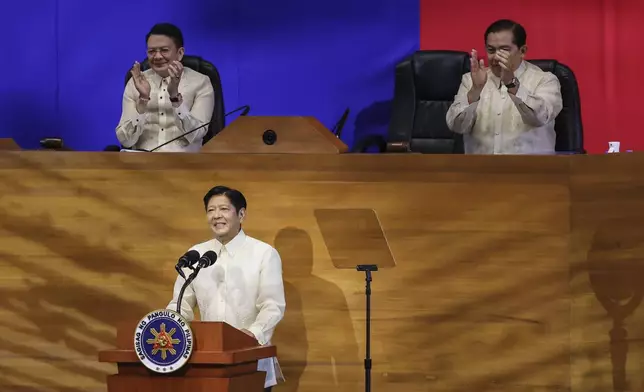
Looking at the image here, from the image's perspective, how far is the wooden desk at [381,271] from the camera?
15.8ft

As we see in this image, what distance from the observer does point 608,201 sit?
4820 mm

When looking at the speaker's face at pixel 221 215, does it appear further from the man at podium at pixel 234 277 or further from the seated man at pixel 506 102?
the seated man at pixel 506 102

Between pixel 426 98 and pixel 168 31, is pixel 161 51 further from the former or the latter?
pixel 426 98

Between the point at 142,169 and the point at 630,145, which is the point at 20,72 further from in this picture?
the point at 630,145

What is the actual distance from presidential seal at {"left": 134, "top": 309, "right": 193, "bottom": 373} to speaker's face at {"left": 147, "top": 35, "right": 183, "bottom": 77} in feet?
6.71

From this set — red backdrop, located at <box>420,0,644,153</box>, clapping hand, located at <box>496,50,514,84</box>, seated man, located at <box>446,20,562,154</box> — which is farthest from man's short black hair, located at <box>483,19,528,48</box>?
red backdrop, located at <box>420,0,644,153</box>

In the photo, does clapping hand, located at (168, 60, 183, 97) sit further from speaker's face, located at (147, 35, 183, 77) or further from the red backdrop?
the red backdrop

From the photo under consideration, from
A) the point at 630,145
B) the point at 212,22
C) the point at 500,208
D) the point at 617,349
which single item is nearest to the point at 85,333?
the point at 500,208

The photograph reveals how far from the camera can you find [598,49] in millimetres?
6887

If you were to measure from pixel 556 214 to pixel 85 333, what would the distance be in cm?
204

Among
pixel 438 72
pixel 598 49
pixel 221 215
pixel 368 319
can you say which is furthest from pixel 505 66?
pixel 598 49

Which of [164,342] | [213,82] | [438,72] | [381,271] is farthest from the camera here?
[438,72]

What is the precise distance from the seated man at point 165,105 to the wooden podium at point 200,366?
5.59 ft

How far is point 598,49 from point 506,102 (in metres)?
1.63
